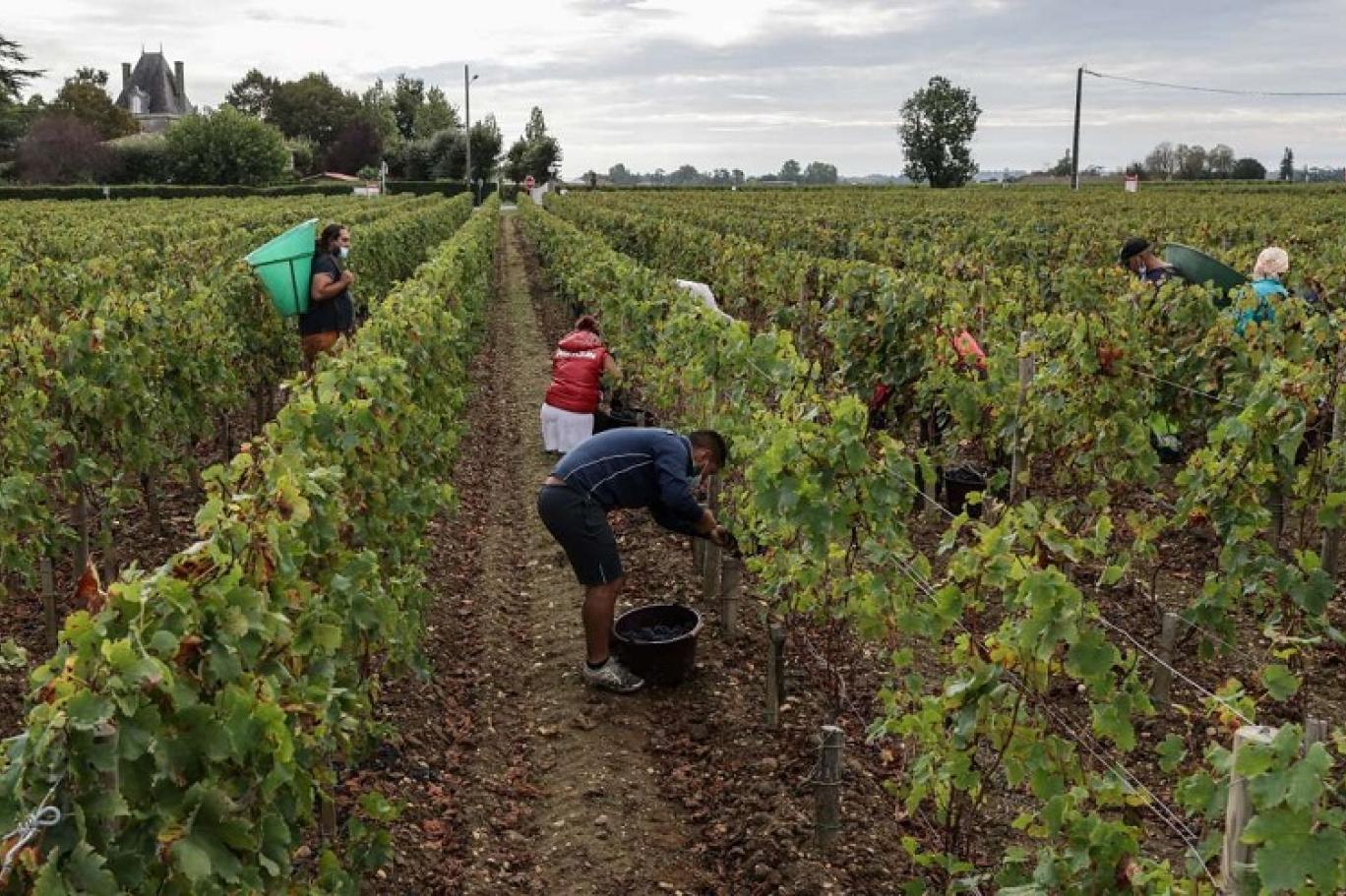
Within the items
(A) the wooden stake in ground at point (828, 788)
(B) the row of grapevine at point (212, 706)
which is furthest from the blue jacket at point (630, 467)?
(B) the row of grapevine at point (212, 706)

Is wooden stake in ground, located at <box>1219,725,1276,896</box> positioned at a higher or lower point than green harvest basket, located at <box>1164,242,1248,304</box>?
lower

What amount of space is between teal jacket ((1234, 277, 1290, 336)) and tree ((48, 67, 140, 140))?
8393cm

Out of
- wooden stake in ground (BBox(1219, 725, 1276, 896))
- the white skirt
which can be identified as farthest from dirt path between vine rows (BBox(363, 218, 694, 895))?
wooden stake in ground (BBox(1219, 725, 1276, 896))

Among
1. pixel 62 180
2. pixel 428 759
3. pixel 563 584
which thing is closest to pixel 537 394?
pixel 563 584

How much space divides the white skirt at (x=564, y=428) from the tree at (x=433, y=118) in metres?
91.2

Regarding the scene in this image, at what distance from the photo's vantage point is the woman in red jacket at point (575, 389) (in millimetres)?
9422

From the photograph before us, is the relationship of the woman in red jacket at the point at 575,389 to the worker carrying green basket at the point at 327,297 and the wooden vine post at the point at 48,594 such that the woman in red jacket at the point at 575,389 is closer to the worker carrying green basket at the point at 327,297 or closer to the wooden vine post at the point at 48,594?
the worker carrying green basket at the point at 327,297

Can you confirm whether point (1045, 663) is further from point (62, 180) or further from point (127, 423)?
point (62, 180)

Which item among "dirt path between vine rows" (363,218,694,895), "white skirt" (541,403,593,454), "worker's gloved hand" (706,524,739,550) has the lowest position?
"dirt path between vine rows" (363,218,694,895)

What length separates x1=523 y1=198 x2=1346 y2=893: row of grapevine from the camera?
2939mm

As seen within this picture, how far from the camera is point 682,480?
5.65 metres

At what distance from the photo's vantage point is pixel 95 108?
83.9 metres

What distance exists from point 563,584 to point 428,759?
7.54 ft

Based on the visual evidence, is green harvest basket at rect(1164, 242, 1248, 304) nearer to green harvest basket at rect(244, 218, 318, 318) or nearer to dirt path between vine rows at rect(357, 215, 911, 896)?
dirt path between vine rows at rect(357, 215, 911, 896)
